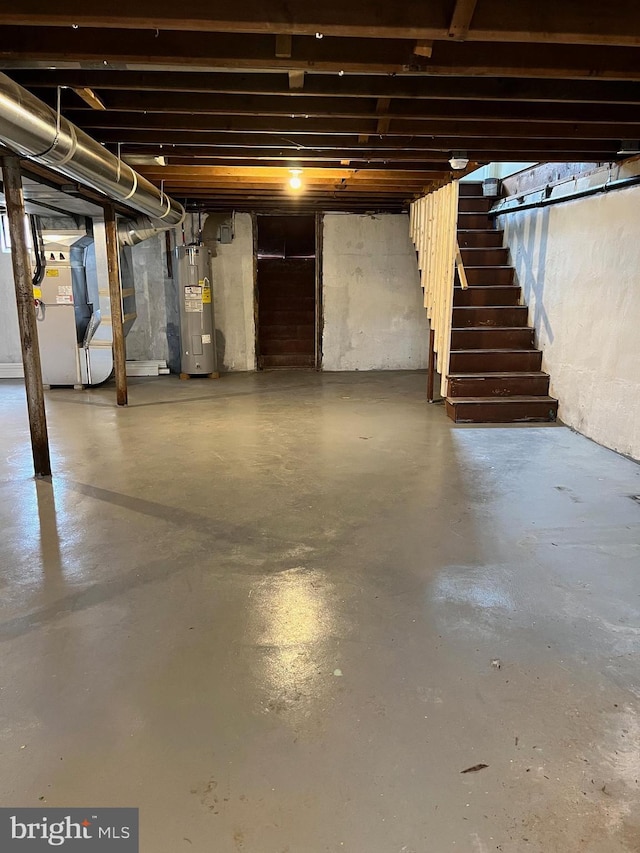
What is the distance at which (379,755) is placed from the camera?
1.54m

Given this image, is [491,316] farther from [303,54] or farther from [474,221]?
[303,54]

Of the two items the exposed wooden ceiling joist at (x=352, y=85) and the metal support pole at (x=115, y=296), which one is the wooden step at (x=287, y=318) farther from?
the exposed wooden ceiling joist at (x=352, y=85)

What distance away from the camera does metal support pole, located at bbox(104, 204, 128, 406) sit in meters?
5.34

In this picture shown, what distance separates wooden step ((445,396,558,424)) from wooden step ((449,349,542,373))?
44 cm

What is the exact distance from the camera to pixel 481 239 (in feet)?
21.3

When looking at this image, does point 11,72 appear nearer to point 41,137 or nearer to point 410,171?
point 41,137

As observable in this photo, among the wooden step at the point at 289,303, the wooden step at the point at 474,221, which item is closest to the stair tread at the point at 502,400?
the wooden step at the point at 474,221

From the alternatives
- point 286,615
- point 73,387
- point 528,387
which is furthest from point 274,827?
point 73,387

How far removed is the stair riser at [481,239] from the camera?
646 centimetres

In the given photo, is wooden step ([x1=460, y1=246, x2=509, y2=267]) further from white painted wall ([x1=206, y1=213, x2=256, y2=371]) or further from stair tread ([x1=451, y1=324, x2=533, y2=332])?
white painted wall ([x1=206, y1=213, x2=256, y2=371])

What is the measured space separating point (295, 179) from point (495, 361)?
8.21 ft

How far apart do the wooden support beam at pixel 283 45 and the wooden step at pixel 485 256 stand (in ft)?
14.3

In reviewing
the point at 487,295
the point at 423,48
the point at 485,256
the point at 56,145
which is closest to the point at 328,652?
the point at 423,48

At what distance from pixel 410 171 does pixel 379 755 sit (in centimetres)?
457
